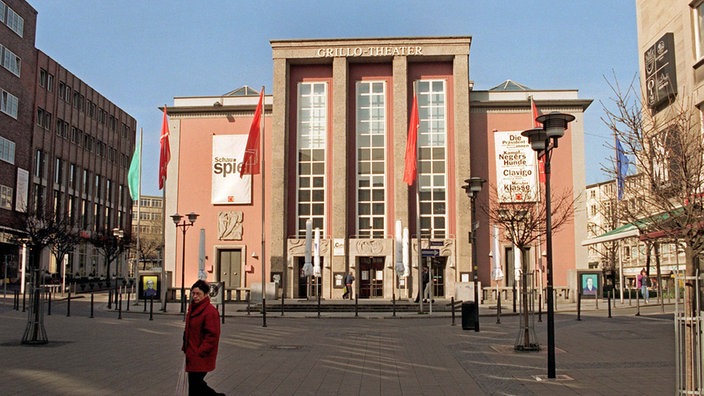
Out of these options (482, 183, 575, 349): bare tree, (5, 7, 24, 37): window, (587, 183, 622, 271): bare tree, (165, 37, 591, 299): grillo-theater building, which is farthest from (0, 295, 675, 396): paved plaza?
(5, 7, 24, 37): window

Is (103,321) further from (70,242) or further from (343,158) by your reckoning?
(70,242)

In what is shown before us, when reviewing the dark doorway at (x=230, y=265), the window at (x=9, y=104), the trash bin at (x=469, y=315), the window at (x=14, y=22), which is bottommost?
the trash bin at (x=469, y=315)

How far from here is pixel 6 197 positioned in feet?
183

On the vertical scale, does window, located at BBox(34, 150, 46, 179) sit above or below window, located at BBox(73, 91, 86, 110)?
below

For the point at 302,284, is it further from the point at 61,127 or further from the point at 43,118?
the point at 61,127

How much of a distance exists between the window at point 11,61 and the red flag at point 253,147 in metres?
28.9

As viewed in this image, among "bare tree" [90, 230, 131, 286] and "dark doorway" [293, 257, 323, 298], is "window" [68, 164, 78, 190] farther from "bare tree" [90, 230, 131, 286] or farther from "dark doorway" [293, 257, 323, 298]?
"dark doorway" [293, 257, 323, 298]

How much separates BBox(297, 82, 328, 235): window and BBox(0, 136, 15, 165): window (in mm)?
26931

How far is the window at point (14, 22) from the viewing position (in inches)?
2206

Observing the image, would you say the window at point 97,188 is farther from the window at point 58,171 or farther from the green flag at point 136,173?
the green flag at point 136,173

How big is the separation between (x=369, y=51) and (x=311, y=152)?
7637 millimetres

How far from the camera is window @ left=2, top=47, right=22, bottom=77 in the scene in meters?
55.4

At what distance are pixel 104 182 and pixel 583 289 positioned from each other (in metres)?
62.9

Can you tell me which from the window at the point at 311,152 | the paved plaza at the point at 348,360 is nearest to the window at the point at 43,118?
the window at the point at 311,152
